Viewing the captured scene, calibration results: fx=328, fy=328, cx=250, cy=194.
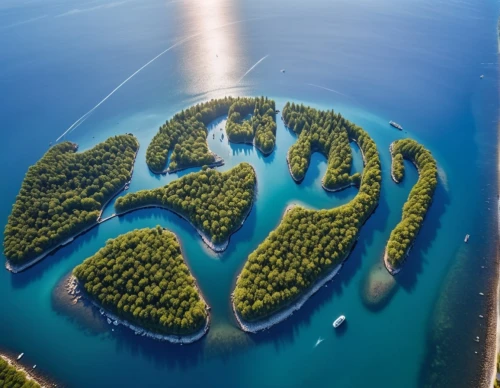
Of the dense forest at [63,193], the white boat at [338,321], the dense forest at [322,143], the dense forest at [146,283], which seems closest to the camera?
the dense forest at [146,283]

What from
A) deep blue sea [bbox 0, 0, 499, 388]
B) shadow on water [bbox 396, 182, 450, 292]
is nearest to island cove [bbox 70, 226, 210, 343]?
deep blue sea [bbox 0, 0, 499, 388]

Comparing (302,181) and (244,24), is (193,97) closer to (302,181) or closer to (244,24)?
(302,181)

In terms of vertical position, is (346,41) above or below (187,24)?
below

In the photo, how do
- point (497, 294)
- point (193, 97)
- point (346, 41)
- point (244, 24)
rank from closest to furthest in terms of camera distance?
point (497, 294), point (193, 97), point (346, 41), point (244, 24)

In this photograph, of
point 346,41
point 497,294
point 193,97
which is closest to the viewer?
point 497,294

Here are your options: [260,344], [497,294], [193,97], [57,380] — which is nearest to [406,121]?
[497,294]

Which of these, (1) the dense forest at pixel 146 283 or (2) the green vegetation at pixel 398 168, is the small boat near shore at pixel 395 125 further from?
(1) the dense forest at pixel 146 283

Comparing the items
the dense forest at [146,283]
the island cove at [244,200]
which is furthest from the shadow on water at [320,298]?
the dense forest at [146,283]
